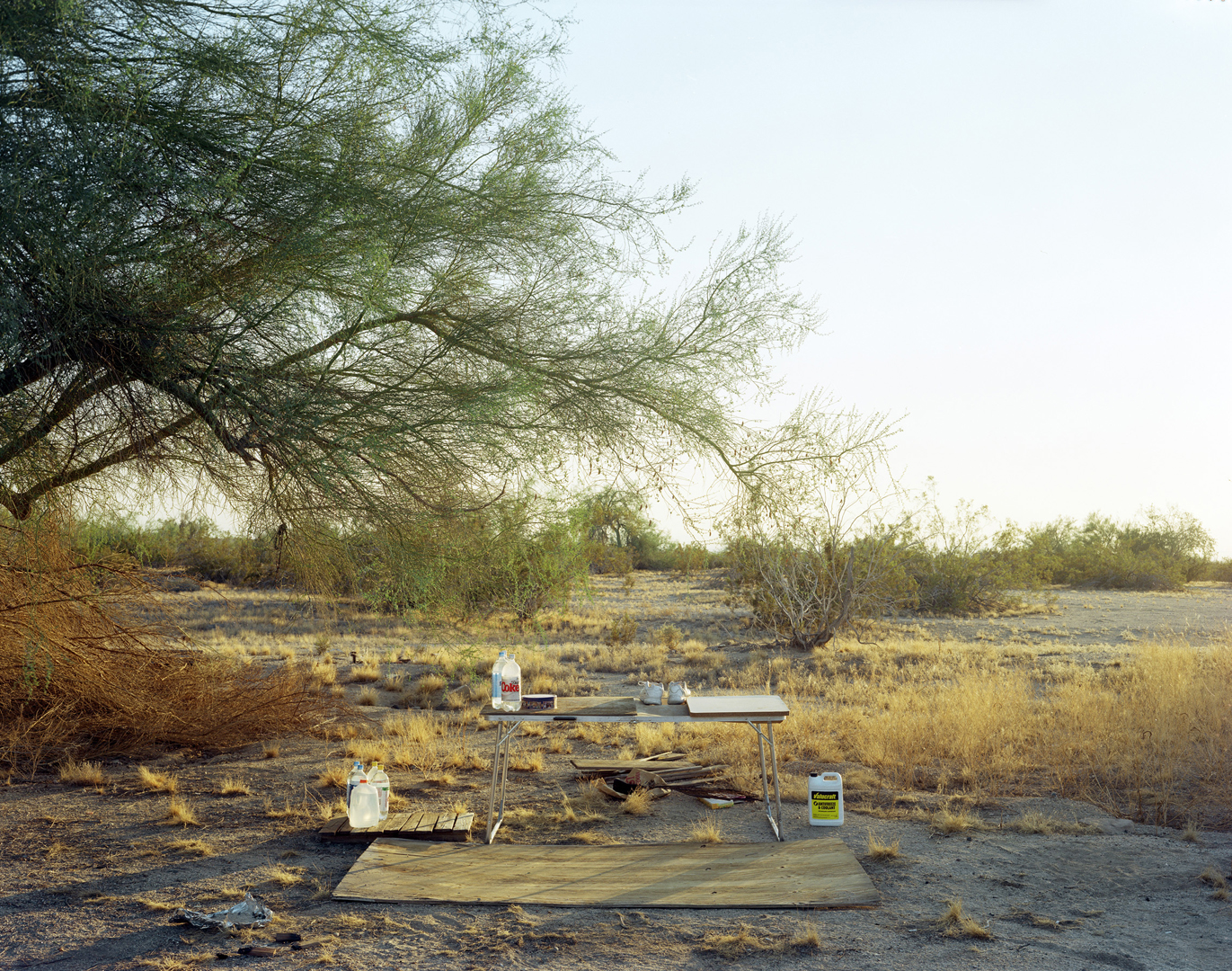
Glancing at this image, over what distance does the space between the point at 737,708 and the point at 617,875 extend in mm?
1298

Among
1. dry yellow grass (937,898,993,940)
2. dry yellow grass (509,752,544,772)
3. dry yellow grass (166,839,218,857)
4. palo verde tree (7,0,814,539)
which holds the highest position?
palo verde tree (7,0,814,539)

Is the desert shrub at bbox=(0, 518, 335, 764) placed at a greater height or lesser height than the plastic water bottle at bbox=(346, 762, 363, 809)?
greater

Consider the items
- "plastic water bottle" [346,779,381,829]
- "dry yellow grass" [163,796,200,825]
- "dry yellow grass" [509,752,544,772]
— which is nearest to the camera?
"plastic water bottle" [346,779,381,829]

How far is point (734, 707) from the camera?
Result: 620 cm

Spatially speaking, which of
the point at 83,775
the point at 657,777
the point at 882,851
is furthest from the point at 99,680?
the point at 882,851

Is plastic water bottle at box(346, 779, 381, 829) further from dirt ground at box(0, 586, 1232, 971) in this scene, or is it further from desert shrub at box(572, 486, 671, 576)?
desert shrub at box(572, 486, 671, 576)

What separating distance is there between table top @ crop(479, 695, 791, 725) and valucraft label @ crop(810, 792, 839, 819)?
729 millimetres

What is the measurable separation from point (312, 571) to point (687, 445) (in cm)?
300

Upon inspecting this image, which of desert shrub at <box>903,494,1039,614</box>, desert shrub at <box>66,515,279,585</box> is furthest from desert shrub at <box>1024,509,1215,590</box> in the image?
desert shrub at <box>66,515,279,585</box>

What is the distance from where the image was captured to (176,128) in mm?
5363

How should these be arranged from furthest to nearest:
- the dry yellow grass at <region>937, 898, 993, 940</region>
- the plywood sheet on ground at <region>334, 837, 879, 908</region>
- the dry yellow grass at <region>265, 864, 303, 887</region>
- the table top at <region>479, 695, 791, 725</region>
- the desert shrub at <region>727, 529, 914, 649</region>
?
the desert shrub at <region>727, 529, 914, 649</region>, the table top at <region>479, 695, 791, 725</region>, the dry yellow grass at <region>265, 864, 303, 887</region>, the plywood sheet on ground at <region>334, 837, 879, 908</region>, the dry yellow grass at <region>937, 898, 993, 940</region>

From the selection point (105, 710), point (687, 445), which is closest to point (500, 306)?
point (687, 445)

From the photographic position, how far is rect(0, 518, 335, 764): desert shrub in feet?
23.4

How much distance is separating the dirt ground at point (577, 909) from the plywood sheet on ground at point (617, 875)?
112 millimetres
